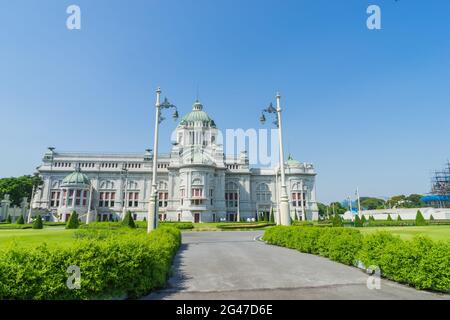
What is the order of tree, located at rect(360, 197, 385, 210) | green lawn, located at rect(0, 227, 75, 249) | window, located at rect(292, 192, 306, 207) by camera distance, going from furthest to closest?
tree, located at rect(360, 197, 385, 210) < window, located at rect(292, 192, 306, 207) < green lawn, located at rect(0, 227, 75, 249)

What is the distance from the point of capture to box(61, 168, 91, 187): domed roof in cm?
7064

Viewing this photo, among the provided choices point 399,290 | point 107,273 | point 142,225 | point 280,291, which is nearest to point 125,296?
point 107,273

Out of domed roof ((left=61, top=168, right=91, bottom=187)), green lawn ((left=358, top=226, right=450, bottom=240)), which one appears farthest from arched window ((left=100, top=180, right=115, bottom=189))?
green lawn ((left=358, top=226, right=450, bottom=240))

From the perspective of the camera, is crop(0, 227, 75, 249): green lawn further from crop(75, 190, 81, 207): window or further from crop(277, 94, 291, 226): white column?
crop(75, 190, 81, 207): window

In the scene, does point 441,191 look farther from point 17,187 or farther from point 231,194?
point 17,187

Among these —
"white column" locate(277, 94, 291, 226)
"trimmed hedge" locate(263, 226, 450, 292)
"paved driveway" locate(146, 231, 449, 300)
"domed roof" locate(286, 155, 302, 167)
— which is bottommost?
"paved driveway" locate(146, 231, 449, 300)

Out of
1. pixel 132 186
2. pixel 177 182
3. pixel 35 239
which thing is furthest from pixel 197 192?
pixel 35 239

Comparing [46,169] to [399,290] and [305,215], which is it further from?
[399,290]

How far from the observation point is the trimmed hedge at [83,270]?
6.43m

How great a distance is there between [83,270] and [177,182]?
68.1 metres

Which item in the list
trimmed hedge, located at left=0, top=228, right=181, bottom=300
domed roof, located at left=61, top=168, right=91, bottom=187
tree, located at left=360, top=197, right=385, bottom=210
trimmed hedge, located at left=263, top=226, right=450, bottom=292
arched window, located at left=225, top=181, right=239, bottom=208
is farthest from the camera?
tree, located at left=360, top=197, right=385, bottom=210

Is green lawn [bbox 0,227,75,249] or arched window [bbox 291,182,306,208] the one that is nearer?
green lawn [bbox 0,227,75,249]

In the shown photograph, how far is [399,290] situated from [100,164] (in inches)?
3300

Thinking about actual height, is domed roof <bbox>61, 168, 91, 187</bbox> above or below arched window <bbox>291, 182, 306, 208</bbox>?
above
